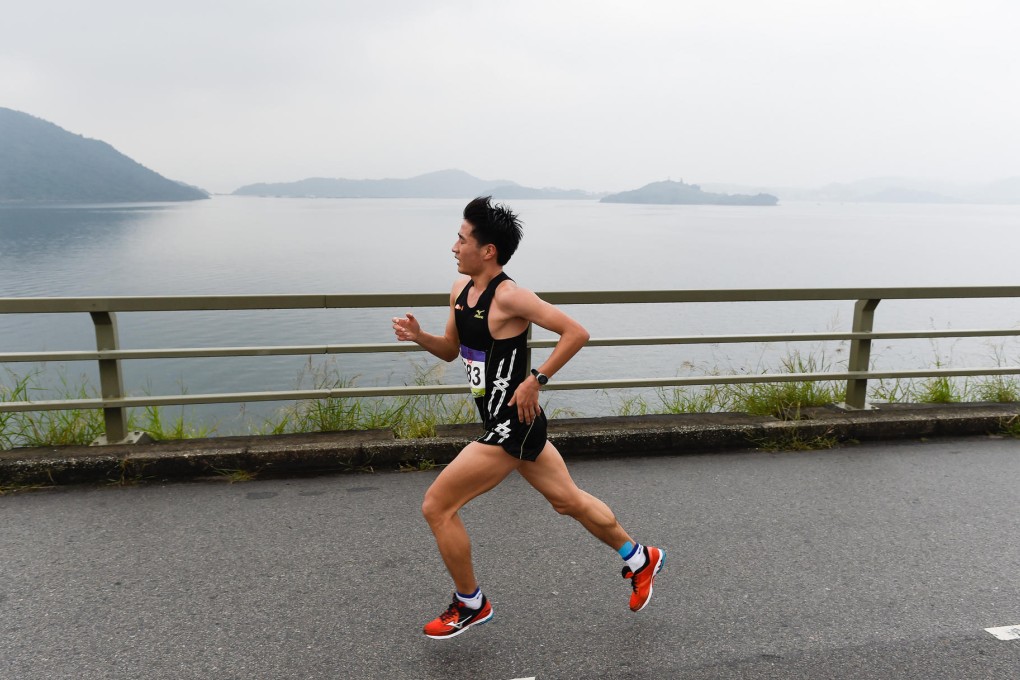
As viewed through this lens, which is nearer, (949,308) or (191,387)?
(191,387)

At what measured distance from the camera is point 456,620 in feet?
10.8

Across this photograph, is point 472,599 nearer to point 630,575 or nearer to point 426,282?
point 630,575

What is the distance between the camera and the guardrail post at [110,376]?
5.25m

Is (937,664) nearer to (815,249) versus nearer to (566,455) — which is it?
(566,455)

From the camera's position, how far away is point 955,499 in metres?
4.98

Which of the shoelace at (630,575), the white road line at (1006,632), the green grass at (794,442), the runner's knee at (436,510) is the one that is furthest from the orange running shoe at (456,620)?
the green grass at (794,442)

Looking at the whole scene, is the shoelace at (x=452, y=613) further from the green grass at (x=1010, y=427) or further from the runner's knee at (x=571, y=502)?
the green grass at (x=1010, y=427)

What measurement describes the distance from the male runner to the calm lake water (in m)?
4.39

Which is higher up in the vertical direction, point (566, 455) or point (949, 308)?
point (566, 455)

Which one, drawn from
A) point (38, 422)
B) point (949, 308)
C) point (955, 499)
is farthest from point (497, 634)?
point (949, 308)

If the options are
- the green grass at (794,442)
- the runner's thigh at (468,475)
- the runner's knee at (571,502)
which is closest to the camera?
the runner's thigh at (468,475)

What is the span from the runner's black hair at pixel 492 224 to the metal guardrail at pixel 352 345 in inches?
70.5

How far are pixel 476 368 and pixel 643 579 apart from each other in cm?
125

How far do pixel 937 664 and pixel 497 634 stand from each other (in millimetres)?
1798
